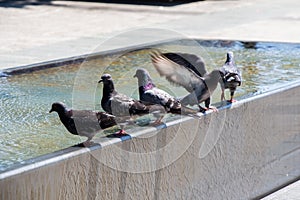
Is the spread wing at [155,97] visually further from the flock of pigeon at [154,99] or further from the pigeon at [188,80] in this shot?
the pigeon at [188,80]

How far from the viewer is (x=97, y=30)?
14328 millimetres

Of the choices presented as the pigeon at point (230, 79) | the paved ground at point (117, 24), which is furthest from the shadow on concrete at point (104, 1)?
the pigeon at point (230, 79)

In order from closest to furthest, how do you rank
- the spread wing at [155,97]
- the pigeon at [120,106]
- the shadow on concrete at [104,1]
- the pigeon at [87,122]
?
1. the pigeon at [87,122]
2. the pigeon at [120,106]
3. the spread wing at [155,97]
4. the shadow on concrete at [104,1]

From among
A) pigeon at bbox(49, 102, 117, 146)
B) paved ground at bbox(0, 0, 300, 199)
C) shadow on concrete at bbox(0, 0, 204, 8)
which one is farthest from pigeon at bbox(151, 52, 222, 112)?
shadow on concrete at bbox(0, 0, 204, 8)

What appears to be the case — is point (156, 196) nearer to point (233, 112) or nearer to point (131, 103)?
point (131, 103)

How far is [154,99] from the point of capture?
5.19 meters

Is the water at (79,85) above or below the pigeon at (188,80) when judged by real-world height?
below

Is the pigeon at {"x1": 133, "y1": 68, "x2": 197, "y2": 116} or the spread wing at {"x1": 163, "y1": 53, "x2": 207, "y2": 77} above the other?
the spread wing at {"x1": 163, "y1": 53, "x2": 207, "y2": 77}

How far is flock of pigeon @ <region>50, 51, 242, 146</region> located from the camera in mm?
4738

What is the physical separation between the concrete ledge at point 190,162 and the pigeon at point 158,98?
0.31ft

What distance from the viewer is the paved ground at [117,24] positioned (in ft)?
40.9

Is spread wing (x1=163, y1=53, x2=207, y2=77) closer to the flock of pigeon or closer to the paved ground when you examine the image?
the flock of pigeon

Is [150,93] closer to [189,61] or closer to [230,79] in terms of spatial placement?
[189,61]

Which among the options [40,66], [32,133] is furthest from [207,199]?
[40,66]
